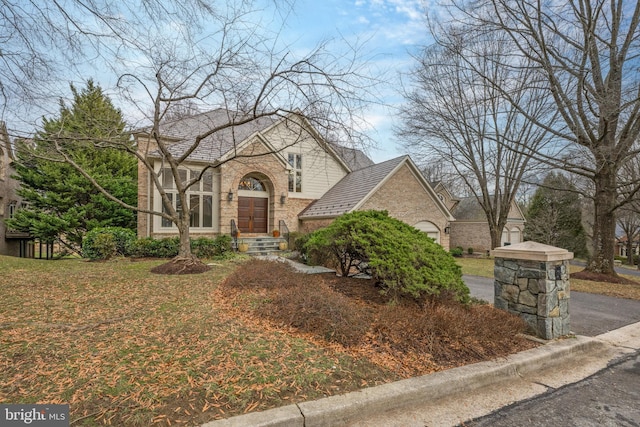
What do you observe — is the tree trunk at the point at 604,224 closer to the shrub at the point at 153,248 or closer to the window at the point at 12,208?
the shrub at the point at 153,248

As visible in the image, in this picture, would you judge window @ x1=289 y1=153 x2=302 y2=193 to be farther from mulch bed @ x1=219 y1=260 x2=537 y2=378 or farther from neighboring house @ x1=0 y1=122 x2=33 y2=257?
neighboring house @ x1=0 y1=122 x2=33 y2=257

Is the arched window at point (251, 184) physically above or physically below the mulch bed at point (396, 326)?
above

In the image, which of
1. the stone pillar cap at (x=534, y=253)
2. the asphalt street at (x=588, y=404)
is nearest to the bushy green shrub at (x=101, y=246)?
the stone pillar cap at (x=534, y=253)

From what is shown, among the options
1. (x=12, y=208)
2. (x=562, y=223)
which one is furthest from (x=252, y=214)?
(x=562, y=223)

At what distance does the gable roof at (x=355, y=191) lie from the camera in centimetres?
1554

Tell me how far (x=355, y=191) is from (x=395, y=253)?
1163 cm

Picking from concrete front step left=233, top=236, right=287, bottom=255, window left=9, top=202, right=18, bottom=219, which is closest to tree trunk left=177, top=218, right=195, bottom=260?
concrete front step left=233, top=236, right=287, bottom=255

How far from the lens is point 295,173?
61.6ft

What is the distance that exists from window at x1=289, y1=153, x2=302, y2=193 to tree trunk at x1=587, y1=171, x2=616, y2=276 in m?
13.9

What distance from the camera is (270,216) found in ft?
56.4

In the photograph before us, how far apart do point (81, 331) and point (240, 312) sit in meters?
2.09

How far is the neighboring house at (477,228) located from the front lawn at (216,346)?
25889 mm

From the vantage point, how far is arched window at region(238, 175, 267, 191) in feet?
56.0

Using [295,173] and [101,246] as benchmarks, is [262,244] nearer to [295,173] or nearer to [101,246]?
[295,173]
